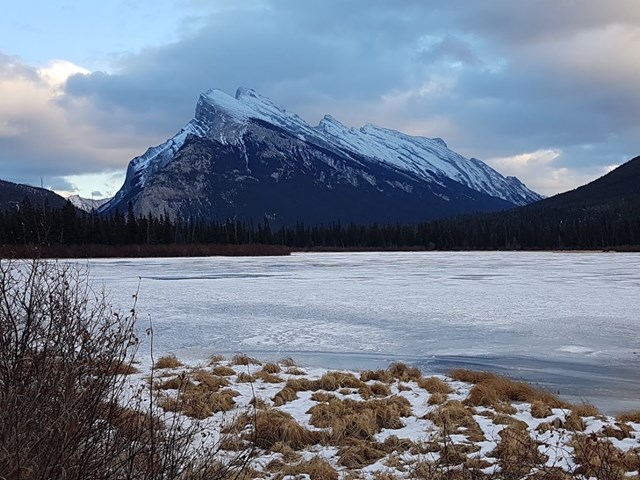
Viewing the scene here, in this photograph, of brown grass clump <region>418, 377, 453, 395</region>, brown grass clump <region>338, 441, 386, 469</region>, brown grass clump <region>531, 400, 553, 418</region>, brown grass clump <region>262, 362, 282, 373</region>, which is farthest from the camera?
brown grass clump <region>262, 362, 282, 373</region>

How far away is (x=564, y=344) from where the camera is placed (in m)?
14.8

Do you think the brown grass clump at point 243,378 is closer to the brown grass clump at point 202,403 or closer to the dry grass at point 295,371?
the dry grass at point 295,371

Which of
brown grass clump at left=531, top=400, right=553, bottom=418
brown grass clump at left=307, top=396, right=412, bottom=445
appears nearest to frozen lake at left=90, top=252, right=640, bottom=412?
brown grass clump at left=531, top=400, right=553, bottom=418

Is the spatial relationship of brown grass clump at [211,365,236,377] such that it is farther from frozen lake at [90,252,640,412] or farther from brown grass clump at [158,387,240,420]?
frozen lake at [90,252,640,412]

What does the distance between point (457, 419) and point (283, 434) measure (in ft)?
8.86

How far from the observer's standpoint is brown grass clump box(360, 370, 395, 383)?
11.3 meters

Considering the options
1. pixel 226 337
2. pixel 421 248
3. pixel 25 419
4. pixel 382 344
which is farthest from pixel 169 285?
pixel 421 248

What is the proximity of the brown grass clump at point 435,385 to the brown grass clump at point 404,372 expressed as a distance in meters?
0.35

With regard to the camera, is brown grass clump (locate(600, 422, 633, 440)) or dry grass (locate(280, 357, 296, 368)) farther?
dry grass (locate(280, 357, 296, 368))

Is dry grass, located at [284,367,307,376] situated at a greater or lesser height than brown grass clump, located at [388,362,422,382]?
greater

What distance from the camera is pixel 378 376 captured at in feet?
37.6

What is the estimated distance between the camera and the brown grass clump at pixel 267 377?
1120 cm

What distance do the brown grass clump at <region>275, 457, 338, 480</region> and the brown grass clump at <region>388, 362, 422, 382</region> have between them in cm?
471

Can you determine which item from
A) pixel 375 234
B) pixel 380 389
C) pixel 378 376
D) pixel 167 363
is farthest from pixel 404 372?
pixel 375 234
